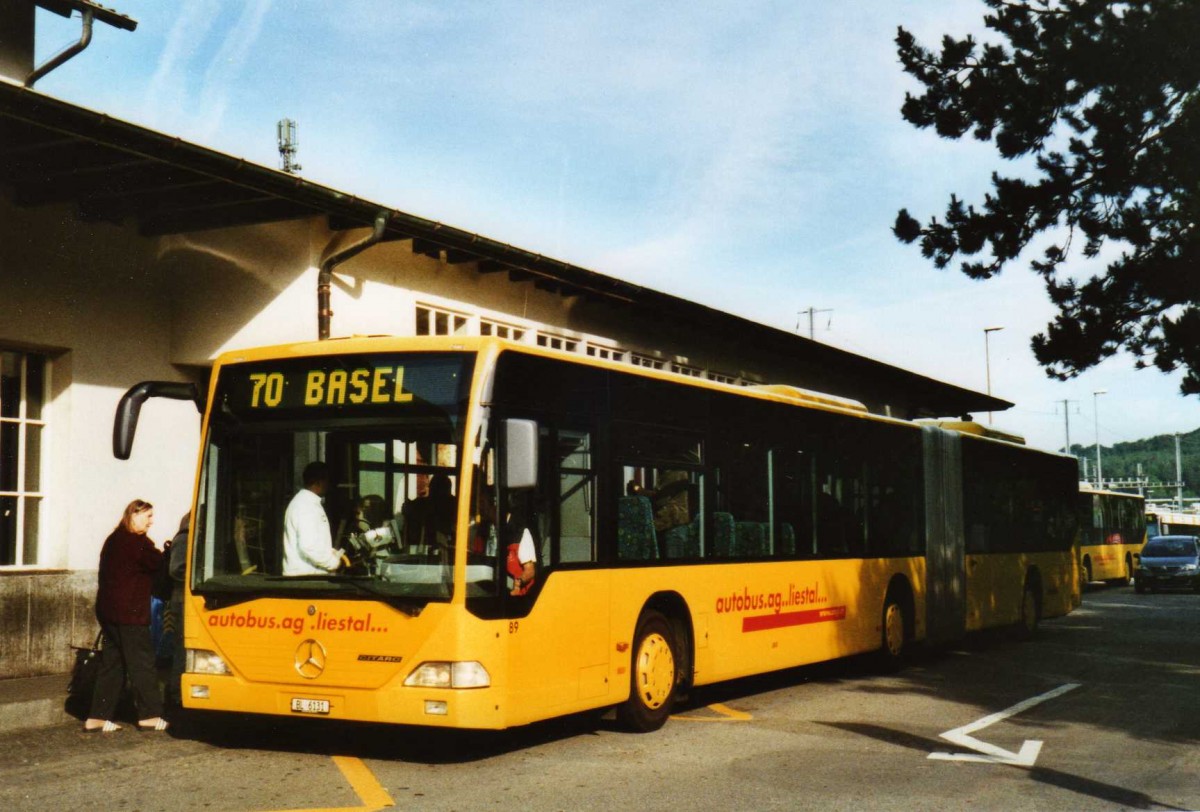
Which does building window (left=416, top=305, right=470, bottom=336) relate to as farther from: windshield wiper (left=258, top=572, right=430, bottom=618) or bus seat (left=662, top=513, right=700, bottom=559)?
windshield wiper (left=258, top=572, right=430, bottom=618)

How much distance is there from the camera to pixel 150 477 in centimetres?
1397

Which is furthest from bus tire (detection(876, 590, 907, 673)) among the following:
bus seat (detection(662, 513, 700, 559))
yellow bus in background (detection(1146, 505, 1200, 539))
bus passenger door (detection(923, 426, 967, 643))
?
yellow bus in background (detection(1146, 505, 1200, 539))

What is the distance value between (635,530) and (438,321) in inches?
293

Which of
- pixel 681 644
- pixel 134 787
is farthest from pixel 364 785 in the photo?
pixel 681 644

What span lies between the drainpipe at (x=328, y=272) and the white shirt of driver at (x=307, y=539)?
5926mm

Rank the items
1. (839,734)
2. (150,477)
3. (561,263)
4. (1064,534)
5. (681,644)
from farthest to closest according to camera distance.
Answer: (1064,534), (561,263), (150,477), (681,644), (839,734)

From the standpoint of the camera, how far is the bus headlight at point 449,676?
26.5ft

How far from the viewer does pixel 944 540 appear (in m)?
16.5

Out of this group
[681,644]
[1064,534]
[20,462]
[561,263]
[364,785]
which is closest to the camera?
[364,785]

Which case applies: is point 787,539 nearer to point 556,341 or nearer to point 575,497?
point 575,497

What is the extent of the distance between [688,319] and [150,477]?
10.4 meters

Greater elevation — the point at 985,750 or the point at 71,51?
the point at 71,51

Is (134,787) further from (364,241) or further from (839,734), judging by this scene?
(364,241)


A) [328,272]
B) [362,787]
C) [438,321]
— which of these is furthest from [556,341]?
[362,787]
